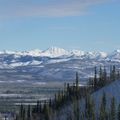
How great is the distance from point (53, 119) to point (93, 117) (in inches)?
1210

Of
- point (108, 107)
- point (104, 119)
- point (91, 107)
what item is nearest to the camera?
point (104, 119)

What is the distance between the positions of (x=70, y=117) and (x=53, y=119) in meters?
13.3

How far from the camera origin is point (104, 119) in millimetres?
165250

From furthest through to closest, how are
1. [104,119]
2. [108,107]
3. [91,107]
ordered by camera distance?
[108,107] → [91,107] → [104,119]

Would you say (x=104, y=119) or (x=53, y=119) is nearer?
(x=104, y=119)

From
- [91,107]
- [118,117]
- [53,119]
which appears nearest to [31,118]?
[53,119]

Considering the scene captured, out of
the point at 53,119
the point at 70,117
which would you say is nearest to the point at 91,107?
the point at 70,117

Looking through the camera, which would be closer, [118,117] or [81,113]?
[118,117]

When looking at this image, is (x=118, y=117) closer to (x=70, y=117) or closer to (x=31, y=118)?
(x=70, y=117)

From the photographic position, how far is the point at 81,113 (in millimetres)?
193000

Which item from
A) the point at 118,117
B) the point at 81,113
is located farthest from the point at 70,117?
the point at 118,117

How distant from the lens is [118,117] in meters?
171

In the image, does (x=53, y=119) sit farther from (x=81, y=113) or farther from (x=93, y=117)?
(x=93, y=117)

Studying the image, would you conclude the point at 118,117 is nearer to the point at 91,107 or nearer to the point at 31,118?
the point at 91,107
